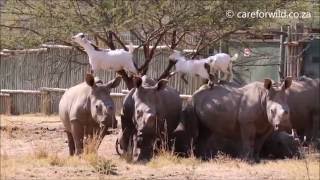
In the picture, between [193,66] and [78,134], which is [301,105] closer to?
[193,66]

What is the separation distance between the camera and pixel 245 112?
10172 mm

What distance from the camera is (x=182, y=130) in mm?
11008

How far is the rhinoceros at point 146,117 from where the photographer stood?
384 inches

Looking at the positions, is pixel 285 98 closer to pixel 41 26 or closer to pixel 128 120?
pixel 128 120

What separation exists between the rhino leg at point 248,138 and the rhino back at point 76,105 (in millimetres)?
2307

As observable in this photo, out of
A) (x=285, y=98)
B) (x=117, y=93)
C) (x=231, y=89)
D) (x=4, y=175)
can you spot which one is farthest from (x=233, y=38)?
(x=4, y=175)

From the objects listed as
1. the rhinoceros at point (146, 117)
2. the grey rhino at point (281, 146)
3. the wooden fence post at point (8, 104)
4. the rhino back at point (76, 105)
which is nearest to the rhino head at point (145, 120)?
the rhinoceros at point (146, 117)

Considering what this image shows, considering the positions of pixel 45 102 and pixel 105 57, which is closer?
pixel 105 57

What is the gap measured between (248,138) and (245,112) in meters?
0.39

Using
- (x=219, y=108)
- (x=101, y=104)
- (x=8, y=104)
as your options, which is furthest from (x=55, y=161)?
(x=8, y=104)

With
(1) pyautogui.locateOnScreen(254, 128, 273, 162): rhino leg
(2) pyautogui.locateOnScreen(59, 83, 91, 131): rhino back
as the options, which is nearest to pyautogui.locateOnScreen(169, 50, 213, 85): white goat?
(1) pyautogui.locateOnScreen(254, 128, 273, 162): rhino leg

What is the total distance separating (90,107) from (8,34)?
366 cm

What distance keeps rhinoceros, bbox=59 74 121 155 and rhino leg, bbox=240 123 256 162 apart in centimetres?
194

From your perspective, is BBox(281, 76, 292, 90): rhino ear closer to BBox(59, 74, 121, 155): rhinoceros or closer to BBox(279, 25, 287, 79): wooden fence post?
BBox(59, 74, 121, 155): rhinoceros
